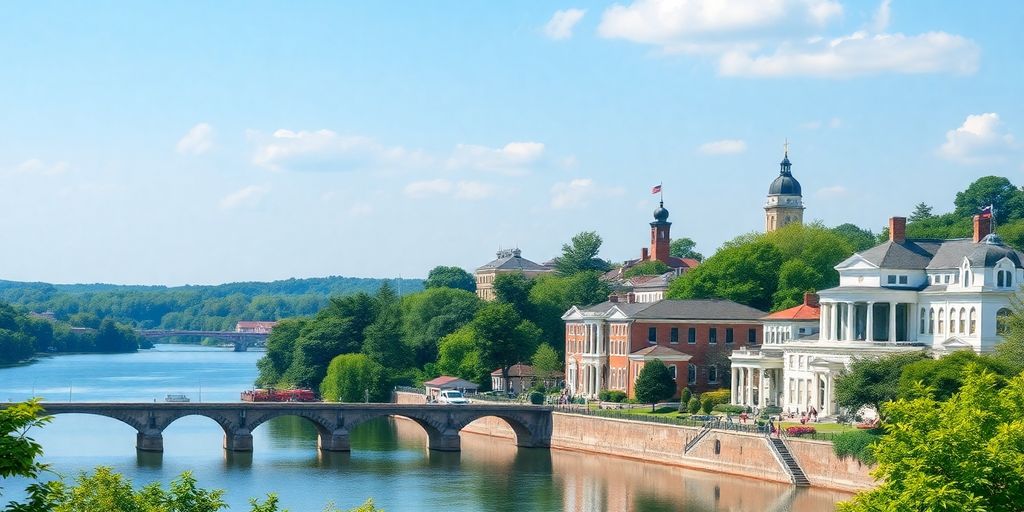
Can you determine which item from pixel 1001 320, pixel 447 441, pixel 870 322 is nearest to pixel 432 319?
pixel 447 441

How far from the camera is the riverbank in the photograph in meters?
75.8

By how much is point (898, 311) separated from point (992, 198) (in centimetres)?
6795

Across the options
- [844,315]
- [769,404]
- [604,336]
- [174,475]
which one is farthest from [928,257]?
[174,475]

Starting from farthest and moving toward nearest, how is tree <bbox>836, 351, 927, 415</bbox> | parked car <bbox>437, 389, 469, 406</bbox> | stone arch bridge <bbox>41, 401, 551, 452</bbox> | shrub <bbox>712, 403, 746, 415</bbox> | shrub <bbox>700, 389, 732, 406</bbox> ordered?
parked car <bbox>437, 389, 469, 406</bbox> < shrub <bbox>700, 389, 732, 406</bbox> < shrub <bbox>712, 403, 746, 415</bbox> < stone arch bridge <bbox>41, 401, 551, 452</bbox> < tree <bbox>836, 351, 927, 415</bbox>

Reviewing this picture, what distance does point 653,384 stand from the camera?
10431cm

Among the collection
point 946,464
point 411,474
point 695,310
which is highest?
point 695,310

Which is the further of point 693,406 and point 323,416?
point 693,406

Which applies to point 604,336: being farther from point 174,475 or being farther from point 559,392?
point 174,475

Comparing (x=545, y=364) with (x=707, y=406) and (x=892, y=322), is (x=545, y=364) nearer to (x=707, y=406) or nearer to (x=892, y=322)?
(x=707, y=406)

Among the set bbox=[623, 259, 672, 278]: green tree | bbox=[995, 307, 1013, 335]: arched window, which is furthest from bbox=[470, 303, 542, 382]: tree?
bbox=[623, 259, 672, 278]: green tree

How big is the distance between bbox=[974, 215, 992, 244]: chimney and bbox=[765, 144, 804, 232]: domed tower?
79.5 m

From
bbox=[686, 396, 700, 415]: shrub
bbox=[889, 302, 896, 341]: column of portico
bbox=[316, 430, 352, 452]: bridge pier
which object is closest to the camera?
bbox=[889, 302, 896, 341]: column of portico

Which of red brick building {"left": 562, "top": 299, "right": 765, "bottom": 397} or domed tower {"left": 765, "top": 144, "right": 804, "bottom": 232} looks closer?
red brick building {"left": 562, "top": 299, "right": 765, "bottom": 397}

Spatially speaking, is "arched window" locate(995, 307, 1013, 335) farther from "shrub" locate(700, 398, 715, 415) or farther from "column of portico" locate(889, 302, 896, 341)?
"shrub" locate(700, 398, 715, 415)
